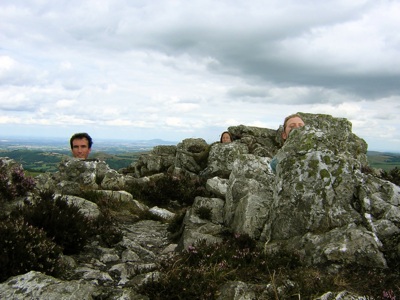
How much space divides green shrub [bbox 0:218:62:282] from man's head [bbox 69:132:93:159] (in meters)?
8.66

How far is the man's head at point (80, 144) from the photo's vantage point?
1390cm

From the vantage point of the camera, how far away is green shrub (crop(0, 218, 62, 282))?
4688 millimetres

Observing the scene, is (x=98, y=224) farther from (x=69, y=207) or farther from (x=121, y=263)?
(x=121, y=263)

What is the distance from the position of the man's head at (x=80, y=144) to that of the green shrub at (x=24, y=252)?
8.66 m

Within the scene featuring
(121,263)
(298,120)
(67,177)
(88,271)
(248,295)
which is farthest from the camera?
(67,177)

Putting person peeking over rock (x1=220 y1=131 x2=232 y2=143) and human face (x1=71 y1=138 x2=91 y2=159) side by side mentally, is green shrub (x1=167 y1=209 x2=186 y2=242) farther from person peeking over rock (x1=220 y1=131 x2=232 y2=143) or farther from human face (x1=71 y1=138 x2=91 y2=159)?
person peeking over rock (x1=220 y1=131 x2=232 y2=143)

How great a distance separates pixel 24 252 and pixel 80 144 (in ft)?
31.4

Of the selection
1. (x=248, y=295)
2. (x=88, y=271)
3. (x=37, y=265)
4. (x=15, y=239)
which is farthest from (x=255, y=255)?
(x=15, y=239)

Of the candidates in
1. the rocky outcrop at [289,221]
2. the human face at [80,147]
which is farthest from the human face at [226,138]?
the rocky outcrop at [289,221]

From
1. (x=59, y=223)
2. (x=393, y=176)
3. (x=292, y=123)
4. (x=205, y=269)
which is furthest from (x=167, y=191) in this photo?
(x=393, y=176)

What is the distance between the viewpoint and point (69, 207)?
23.2ft

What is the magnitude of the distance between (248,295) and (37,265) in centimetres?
329

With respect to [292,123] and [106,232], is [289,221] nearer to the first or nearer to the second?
[292,123]

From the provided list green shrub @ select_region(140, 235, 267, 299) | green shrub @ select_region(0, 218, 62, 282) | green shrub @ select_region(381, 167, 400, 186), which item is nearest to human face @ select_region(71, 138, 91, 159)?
green shrub @ select_region(0, 218, 62, 282)
